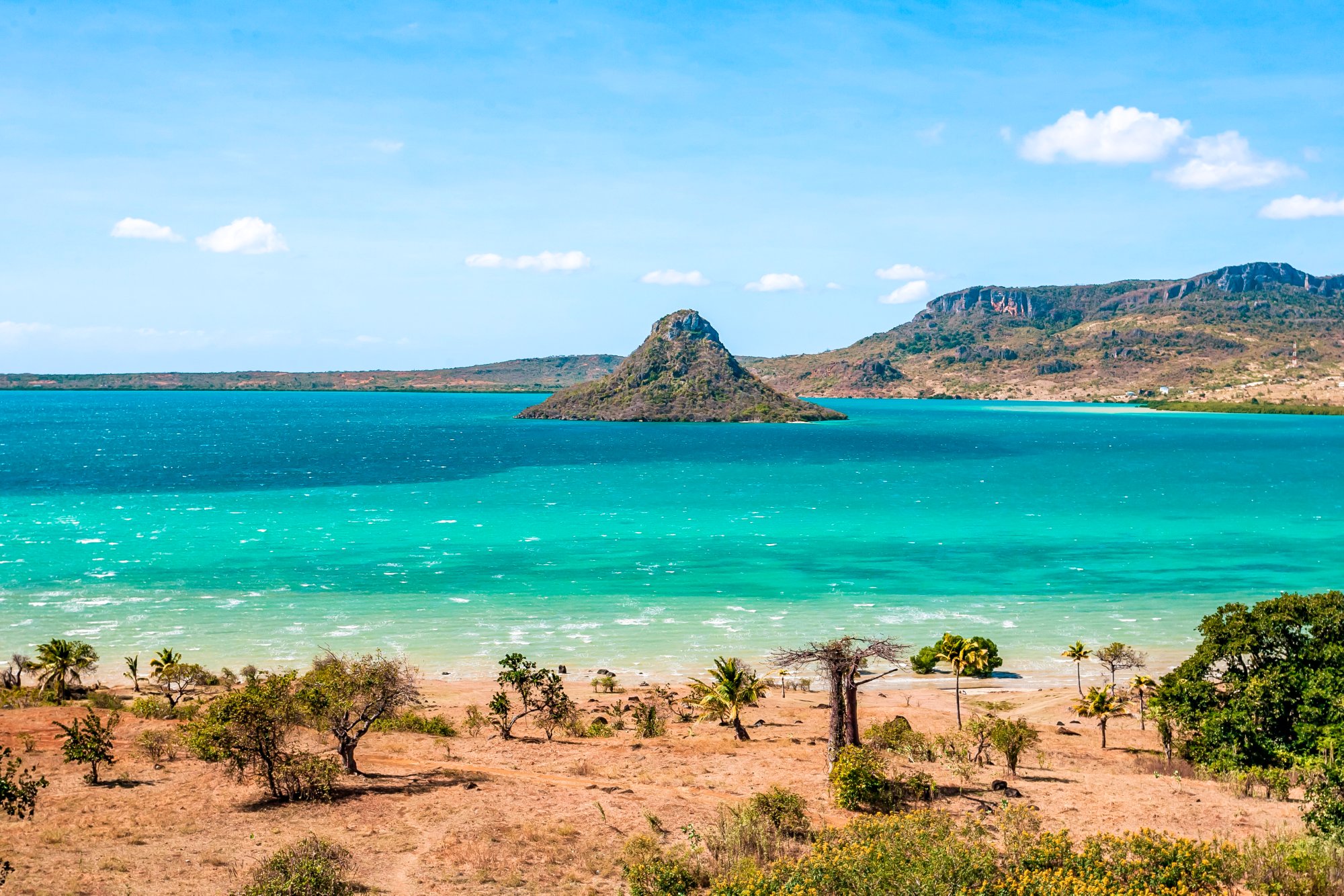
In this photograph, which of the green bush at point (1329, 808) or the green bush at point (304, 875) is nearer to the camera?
the green bush at point (304, 875)

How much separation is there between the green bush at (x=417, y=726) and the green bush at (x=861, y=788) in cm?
1630

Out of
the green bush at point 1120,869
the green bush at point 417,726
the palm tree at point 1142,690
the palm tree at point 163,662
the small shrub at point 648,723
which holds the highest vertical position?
the green bush at point 1120,869

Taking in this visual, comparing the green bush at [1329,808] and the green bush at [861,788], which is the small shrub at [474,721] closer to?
the green bush at [861,788]

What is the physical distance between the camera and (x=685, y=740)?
33375mm

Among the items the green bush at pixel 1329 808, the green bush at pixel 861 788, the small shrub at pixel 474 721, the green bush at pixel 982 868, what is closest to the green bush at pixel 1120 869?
the green bush at pixel 982 868

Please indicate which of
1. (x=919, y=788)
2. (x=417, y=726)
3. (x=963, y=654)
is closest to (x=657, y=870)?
(x=919, y=788)

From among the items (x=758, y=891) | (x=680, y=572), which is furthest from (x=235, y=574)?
(x=758, y=891)

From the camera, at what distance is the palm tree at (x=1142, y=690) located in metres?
37.3

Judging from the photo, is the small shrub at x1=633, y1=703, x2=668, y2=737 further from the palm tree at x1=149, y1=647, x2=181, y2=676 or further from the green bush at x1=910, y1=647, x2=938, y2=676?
the palm tree at x1=149, y1=647, x2=181, y2=676

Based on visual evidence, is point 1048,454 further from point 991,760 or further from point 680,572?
point 991,760

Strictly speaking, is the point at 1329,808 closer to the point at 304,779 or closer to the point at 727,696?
the point at 727,696

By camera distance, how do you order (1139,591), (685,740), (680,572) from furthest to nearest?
(680,572)
(1139,591)
(685,740)

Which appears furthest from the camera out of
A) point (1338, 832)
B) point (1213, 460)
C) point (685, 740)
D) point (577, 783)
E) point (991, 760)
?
point (1213, 460)

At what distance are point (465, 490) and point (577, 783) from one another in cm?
9293
